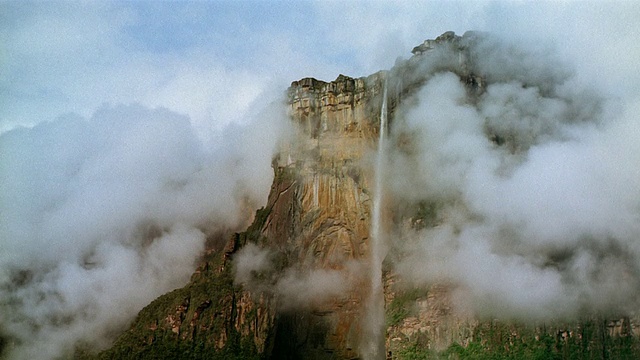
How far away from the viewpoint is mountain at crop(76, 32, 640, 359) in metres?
121

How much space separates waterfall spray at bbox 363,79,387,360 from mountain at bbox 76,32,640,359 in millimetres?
202

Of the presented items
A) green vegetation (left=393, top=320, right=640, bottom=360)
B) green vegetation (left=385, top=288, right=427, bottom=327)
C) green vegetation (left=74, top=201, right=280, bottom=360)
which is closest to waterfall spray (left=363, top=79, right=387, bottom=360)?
green vegetation (left=385, top=288, right=427, bottom=327)

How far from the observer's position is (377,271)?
417 ft

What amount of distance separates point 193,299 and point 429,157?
1550 inches

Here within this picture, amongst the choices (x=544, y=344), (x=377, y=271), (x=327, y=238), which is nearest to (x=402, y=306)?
Result: (x=377, y=271)

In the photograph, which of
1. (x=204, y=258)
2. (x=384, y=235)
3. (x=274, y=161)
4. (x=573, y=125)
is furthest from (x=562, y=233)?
(x=204, y=258)

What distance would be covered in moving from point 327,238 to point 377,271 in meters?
8.04

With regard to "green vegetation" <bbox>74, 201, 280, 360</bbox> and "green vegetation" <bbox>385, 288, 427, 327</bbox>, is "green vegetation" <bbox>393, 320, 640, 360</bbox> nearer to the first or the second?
"green vegetation" <bbox>385, 288, 427, 327</bbox>

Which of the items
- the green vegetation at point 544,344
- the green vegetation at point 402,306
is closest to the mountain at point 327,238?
the green vegetation at point 402,306

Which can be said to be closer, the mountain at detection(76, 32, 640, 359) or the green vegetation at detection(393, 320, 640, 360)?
the green vegetation at detection(393, 320, 640, 360)

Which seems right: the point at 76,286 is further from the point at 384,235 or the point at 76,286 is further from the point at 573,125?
the point at 573,125

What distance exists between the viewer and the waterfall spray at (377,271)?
123938mm

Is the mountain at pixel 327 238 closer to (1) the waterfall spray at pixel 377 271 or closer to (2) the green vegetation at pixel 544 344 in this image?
(1) the waterfall spray at pixel 377 271

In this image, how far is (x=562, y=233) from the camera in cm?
10581
